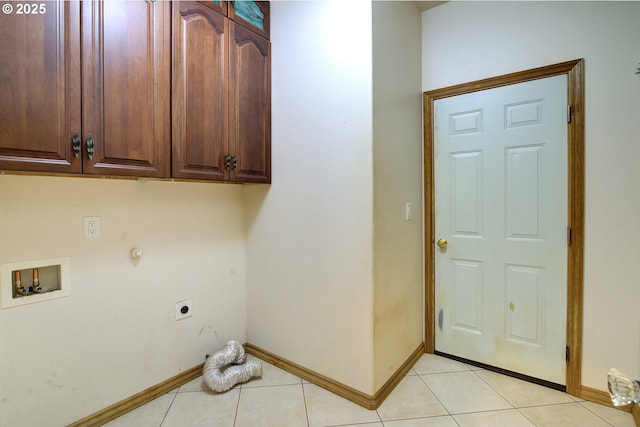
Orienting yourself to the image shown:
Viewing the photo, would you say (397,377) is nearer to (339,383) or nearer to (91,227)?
(339,383)

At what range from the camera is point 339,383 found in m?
1.87

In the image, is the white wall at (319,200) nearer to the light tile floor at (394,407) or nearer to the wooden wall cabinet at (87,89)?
the light tile floor at (394,407)

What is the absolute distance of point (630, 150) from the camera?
5.39ft

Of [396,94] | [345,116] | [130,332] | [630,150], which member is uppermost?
[396,94]

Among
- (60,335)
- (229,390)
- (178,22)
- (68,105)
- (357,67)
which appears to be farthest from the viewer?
(229,390)

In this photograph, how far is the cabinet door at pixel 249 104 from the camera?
1906mm

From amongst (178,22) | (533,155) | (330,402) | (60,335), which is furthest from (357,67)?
(60,335)

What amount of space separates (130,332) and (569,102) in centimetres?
294

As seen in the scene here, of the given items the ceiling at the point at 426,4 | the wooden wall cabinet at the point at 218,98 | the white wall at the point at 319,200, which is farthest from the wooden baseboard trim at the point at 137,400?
the ceiling at the point at 426,4

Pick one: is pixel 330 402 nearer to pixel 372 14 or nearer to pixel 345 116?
pixel 345 116

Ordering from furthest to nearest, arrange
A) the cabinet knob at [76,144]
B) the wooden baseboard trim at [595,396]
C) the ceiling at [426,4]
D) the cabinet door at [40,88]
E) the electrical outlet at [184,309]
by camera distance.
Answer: the ceiling at [426,4] < the electrical outlet at [184,309] < the wooden baseboard trim at [595,396] < the cabinet knob at [76,144] < the cabinet door at [40,88]

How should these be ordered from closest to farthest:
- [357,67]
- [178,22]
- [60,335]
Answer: [60,335] → [178,22] → [357,67]

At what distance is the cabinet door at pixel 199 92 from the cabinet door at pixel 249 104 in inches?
2.3

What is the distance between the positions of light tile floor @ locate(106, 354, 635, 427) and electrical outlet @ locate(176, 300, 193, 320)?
→ 0.44 m
